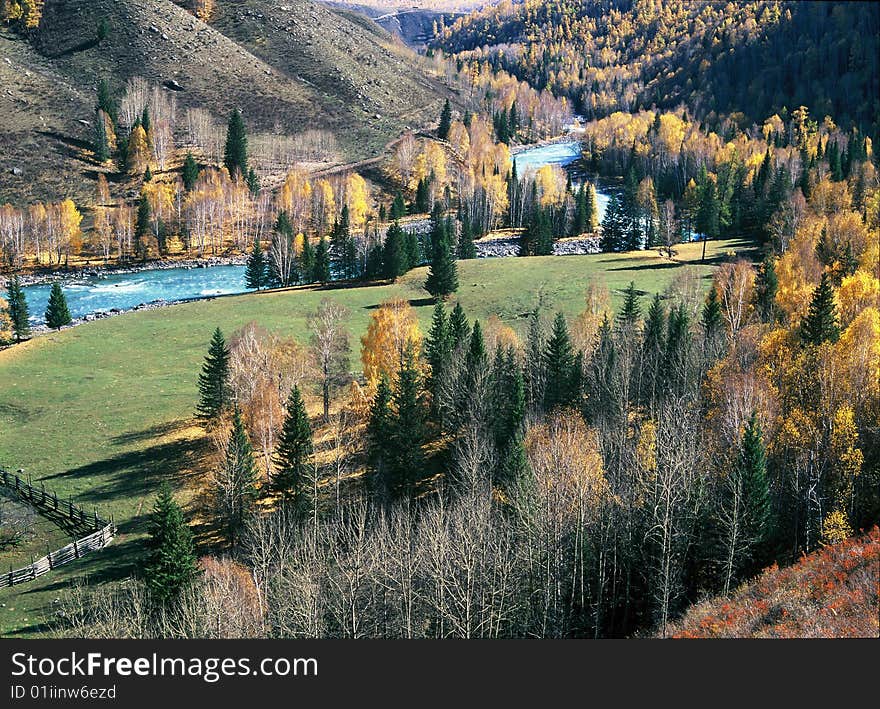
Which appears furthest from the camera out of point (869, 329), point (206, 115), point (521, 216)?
point (206, 115)

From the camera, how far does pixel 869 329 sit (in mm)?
52375

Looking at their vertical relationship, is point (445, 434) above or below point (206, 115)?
below

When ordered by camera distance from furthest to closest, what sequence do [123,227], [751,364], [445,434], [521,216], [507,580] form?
[521,216] < [123,227] < [445,434] < [751,364] < [507,580]

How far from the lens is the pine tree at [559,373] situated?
61656mm

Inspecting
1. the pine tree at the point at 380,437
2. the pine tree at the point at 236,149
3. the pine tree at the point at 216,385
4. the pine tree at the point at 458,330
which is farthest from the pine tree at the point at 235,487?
the pine tree at the point at 236,149

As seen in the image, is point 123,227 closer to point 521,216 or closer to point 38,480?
point 521,216

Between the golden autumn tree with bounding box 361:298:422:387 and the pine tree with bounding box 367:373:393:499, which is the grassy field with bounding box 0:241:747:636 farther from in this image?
the pine tree with bounding box 367:373:393:499

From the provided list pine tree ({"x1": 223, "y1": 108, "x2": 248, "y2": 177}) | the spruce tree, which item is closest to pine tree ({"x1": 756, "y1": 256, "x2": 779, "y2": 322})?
the spruce tree

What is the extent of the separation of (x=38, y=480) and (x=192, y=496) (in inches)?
422

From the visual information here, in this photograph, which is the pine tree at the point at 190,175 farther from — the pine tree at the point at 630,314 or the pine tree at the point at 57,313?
the pine tree at the point at 630,314

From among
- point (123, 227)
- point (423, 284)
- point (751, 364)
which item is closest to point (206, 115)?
point (123, 227)

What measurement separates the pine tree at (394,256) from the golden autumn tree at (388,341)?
39.5 m

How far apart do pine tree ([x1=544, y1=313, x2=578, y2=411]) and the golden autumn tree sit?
35.7 feet

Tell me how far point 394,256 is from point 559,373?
1894 inches
